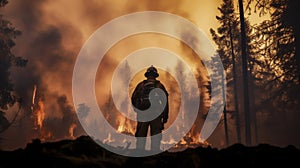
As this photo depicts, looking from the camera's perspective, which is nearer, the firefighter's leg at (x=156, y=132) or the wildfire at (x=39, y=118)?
the firefighter's leg at (x=156, y=132)

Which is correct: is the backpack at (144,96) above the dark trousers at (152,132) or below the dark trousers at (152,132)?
above

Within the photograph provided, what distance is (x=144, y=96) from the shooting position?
832 centimetres

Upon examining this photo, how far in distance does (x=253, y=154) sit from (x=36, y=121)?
52292 mm

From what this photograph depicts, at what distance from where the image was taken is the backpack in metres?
8.27

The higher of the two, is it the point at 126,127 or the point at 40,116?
the point at 40,116

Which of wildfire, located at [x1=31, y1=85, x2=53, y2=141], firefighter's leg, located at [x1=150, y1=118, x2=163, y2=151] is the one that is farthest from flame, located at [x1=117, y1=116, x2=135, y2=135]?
firefighter's leg, located at [x1=150, y1=118, x2=163, y2=151]

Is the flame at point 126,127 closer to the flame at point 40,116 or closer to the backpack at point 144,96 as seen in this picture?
the flame at point 40,116

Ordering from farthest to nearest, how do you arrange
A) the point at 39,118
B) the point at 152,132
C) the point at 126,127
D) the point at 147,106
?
1. the point at 126,127
2. the point at 39,118
3. the point at 147,106
4. the point at 152,132

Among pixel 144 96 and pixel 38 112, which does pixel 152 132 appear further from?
pixel 38 112

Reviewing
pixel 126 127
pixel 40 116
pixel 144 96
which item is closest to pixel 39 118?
pixel 40 116

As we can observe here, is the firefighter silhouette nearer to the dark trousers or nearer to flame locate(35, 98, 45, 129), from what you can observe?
the dark trousers

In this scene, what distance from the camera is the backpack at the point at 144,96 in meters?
8.27

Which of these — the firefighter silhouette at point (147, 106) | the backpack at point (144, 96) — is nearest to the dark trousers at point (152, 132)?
the firefighter silhouette at point (147, 106)

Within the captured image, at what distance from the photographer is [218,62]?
3631 centimetres
